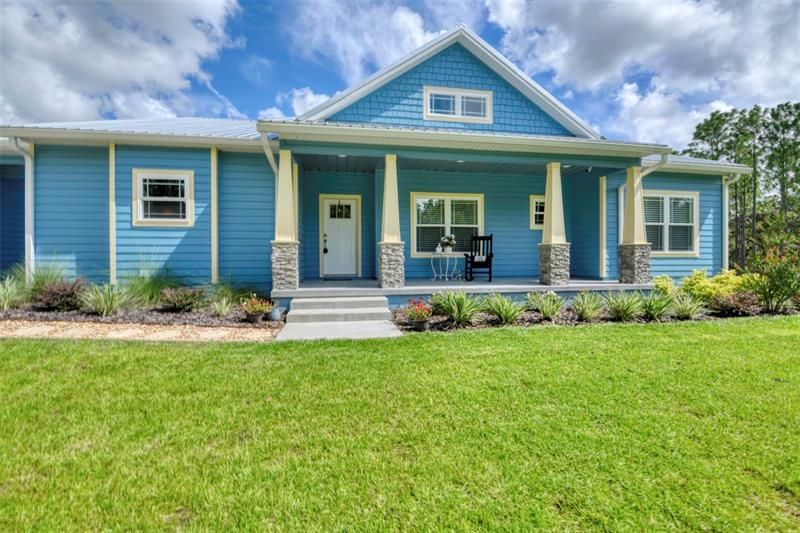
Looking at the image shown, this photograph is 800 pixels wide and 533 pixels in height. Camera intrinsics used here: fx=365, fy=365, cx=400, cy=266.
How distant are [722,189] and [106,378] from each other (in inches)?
561

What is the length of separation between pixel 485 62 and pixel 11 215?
41.2ft

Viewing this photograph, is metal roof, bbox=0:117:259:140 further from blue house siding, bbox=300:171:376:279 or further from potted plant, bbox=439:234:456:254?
potted plant, bbox=439:234:456:254

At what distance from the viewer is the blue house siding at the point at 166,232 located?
25.7ft

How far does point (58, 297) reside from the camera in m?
6.38

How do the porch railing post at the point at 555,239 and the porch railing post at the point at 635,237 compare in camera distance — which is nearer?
the porch railing post at the point at 555,239

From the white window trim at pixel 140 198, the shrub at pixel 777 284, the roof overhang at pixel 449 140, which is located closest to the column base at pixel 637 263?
the shrub at pixel 777 284

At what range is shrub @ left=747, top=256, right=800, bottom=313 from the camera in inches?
269

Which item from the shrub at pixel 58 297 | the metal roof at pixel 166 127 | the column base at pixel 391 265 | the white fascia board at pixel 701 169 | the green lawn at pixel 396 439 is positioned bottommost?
the green lawn at pixel 396 439

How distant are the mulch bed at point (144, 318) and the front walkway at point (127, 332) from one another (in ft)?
0.55

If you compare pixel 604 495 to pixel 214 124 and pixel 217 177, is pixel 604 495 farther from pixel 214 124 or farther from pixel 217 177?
pixel 214 124

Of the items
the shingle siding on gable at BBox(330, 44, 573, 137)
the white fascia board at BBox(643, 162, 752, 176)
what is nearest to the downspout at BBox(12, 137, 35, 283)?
the shingle siding on gable at BBox(330, 44, 573, 137)

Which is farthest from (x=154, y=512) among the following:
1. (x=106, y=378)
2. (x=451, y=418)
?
(x=106, y=378)

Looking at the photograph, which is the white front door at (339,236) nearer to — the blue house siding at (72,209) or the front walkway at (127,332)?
the front walkway at (127,332)

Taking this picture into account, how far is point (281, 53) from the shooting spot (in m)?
10.1
